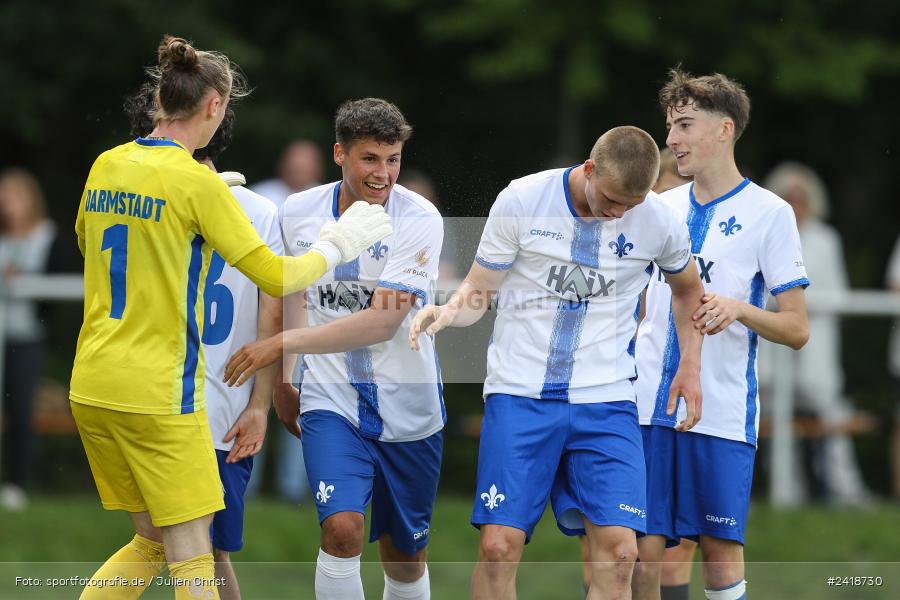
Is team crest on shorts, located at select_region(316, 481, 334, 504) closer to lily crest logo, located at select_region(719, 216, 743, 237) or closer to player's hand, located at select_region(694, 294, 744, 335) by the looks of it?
player's hand, located at select_region(694, 294, 744, 335)

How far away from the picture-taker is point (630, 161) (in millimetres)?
5000

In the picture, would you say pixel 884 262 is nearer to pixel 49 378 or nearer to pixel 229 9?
pixel 229 9

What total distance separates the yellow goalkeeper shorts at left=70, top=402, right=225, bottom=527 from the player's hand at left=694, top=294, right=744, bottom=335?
77.5 inches

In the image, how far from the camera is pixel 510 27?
1183 centimetres

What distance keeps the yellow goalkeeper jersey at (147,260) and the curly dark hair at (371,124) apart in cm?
88

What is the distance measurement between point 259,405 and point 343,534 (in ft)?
2.12

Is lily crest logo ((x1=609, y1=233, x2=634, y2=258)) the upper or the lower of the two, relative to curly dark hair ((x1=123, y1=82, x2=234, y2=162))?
lower

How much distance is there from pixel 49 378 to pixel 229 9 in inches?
151

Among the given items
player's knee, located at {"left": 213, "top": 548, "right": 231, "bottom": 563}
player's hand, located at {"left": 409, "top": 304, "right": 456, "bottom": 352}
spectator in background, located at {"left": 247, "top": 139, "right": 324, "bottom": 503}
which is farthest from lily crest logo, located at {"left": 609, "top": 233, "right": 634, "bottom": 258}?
spectator in background, located at {"left": 247, "top": 139, "right": 324, "bottom": 503}

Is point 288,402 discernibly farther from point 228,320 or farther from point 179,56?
point 179,56

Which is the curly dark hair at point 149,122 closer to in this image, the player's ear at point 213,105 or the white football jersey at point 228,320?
the white football jersey at point 228,320

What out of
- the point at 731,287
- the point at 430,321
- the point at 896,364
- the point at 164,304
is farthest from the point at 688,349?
the point at 896,364

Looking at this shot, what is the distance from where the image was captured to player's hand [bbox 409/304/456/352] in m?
5.02

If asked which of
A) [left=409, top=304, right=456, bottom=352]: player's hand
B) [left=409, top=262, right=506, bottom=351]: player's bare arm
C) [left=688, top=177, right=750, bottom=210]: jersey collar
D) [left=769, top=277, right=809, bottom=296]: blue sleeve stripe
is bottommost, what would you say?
[left=409, top=304, right=456, bottom=352]: player's hand
